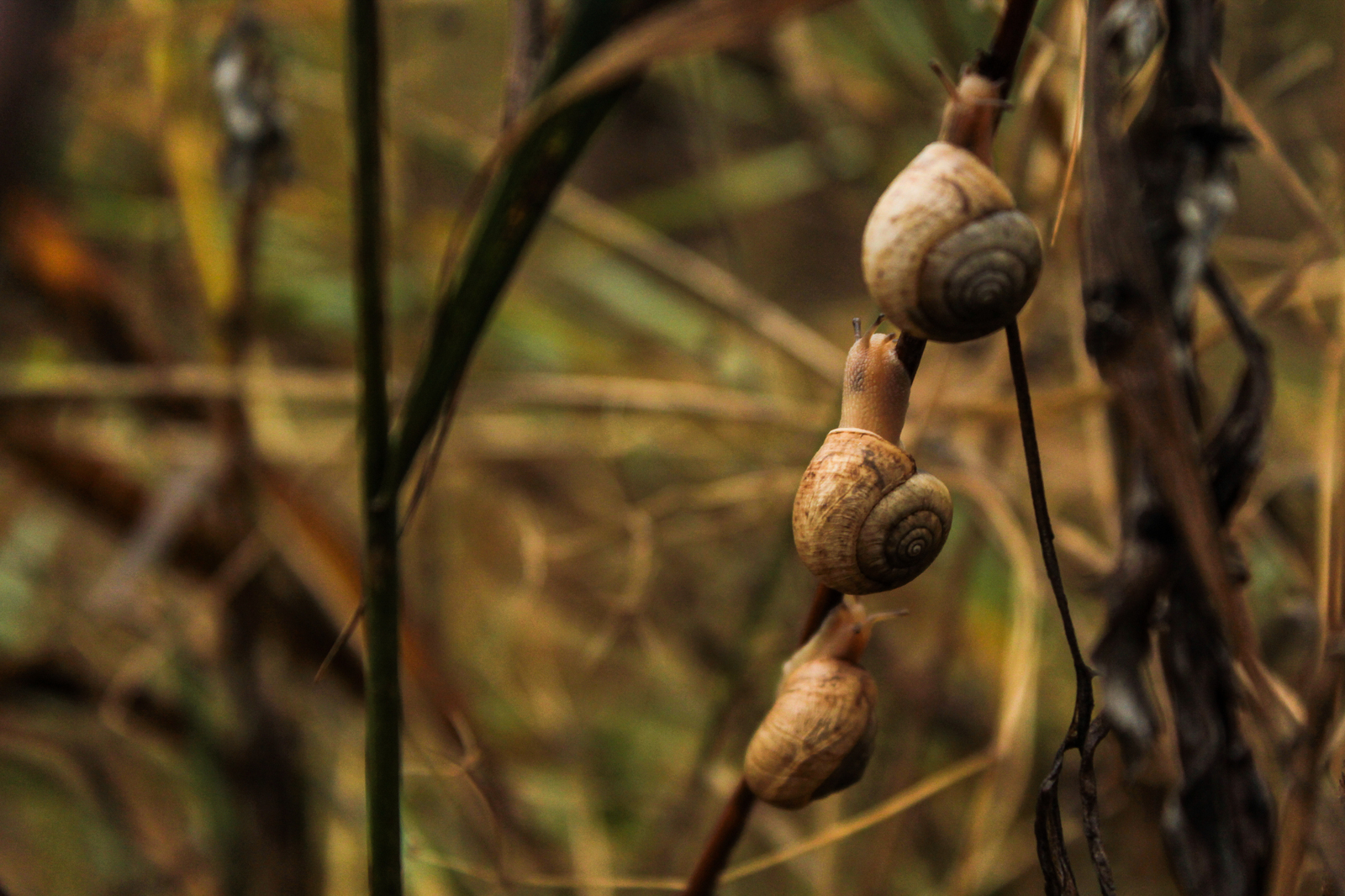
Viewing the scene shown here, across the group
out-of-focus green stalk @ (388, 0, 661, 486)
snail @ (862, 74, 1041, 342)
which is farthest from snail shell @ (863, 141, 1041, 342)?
out-of-focus green stalk @ (388, 0, 661, 486)

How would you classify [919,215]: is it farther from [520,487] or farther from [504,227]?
[520,487]

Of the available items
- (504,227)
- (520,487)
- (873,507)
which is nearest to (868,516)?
(873,507)

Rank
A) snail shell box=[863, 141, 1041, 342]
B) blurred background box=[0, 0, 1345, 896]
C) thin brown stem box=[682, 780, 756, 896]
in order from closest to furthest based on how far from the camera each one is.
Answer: snail shell box=[863, 141, 1041, 342], thin brown stem box=[682, 780, 756, 896], blurred background box=[0, 0, 1345, 896]

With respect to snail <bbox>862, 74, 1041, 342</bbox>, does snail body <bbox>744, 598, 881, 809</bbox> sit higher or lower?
lower

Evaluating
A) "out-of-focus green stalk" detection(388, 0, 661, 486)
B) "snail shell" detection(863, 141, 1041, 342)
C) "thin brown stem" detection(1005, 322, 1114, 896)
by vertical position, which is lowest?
"thin brown stem" detection(1005, 322, 1114, 896)

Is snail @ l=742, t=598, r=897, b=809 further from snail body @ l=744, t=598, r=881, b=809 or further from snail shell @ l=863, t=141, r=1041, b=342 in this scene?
snail shell @ l=863, t=141, r=1041, b=342

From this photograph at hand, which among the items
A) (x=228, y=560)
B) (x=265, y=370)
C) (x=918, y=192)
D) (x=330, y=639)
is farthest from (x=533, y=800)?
(x=918, y=192)

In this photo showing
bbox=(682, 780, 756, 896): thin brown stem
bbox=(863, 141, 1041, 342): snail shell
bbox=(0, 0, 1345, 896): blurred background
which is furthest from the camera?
bbox=(0, 0, 1345, 896): blurred background
